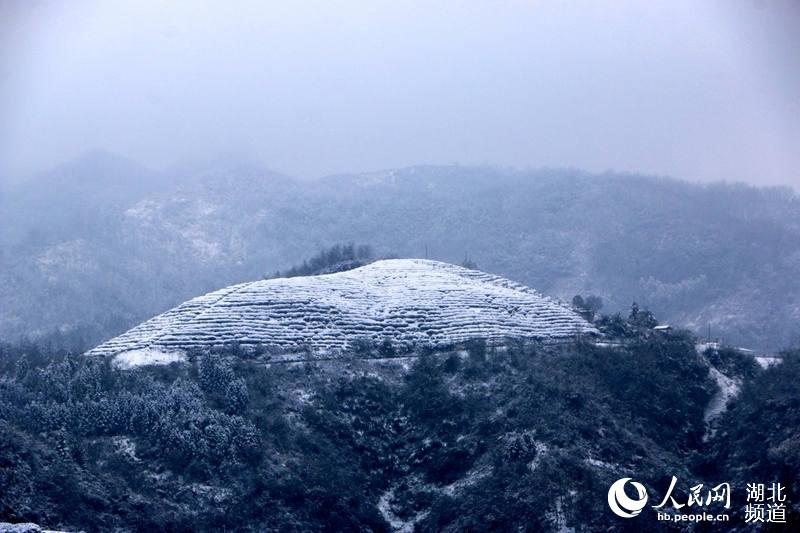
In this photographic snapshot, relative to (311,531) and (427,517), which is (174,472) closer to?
(311,531)

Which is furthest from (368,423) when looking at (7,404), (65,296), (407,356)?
(65,296)

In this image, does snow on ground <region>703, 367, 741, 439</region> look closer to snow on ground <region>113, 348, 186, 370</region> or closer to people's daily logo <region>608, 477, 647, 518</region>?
people's daily logo <region>608, 477, 647, 518</region>

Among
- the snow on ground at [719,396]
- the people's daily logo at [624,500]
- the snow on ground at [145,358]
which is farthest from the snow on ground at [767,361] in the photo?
the snow on ground at [145,358]

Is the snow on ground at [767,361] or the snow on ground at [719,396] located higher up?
the snow on ground at [767,361]

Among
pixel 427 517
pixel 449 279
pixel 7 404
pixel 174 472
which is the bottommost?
pixel 427 517

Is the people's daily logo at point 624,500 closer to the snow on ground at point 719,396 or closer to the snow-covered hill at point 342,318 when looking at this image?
the snow on ground at point 719,396

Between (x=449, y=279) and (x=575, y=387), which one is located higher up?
(x=449, y=279)

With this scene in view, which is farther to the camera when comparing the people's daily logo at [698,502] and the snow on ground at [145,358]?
the snow on ground at [145,358]
